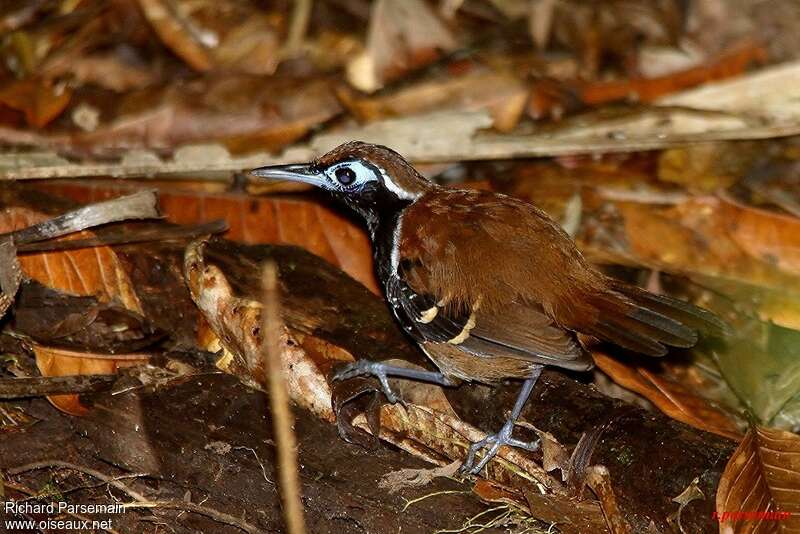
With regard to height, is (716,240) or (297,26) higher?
(297,26)

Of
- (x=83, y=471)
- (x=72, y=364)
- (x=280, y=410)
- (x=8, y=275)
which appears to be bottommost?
(x=83, y=471)

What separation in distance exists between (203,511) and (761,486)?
6.66 ft

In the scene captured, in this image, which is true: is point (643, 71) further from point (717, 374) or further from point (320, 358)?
point (320, 358)

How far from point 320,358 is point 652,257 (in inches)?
89.7

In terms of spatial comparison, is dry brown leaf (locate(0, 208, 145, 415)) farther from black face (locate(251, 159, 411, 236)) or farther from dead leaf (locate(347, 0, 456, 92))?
dead leaf (locate(347, 0, 456, 92))

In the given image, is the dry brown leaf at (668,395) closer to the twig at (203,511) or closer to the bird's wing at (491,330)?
the bird's wing at (491,330)

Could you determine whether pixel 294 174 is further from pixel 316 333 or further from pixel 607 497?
pixel 607 497

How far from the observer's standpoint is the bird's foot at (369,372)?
14.3ft

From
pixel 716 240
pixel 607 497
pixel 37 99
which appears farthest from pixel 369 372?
pixel 37 99

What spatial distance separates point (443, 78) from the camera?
702cm

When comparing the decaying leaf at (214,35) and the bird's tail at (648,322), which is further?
the decaying leaf at (214,35)

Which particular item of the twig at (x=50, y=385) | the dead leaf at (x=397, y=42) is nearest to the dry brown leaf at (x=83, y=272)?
the twig at (x=50, y=385)

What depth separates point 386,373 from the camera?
4.48m

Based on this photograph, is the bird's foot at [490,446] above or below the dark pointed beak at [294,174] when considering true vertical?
below
